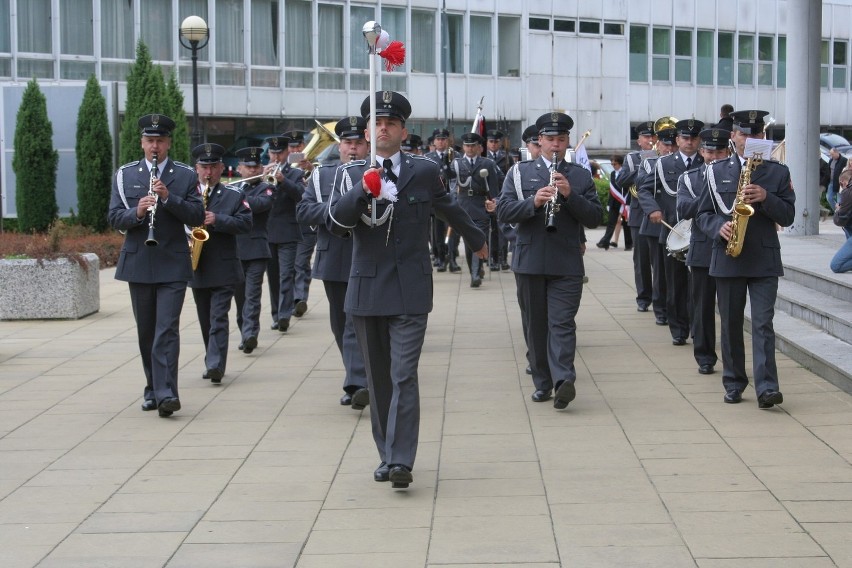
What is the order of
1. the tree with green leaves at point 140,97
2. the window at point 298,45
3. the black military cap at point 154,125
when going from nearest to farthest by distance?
1. the black military cap at point 154,125
2. the tree with green leaves at point 140,97
3. the window at point 298,45

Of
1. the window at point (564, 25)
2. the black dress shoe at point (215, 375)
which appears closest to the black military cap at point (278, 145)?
the black dress shoe at point (215, 375)

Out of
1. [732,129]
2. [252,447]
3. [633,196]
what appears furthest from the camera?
[633,196]

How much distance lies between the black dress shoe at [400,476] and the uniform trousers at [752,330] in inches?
122

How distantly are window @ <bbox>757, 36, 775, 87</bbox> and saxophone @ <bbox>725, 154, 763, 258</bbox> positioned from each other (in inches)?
1843

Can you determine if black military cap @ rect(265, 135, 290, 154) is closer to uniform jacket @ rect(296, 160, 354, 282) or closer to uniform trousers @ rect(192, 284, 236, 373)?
uniform trousers @ rect(192, 284, 236, 373)

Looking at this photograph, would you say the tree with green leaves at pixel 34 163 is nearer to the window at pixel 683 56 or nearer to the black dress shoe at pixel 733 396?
the black dress shoe at pixel 733 396

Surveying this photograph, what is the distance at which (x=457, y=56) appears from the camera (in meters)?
45.9

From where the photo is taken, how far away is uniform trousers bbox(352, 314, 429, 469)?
7121 mm

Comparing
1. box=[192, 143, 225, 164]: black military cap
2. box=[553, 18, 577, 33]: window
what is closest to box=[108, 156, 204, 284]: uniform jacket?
box=[192, 143, 225, 164]: black military cap

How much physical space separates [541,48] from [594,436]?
40.8 m

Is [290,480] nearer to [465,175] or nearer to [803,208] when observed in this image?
[465,175]

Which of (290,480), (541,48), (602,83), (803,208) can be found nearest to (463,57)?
(541,48)

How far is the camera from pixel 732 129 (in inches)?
402

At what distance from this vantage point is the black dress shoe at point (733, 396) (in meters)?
9.47
